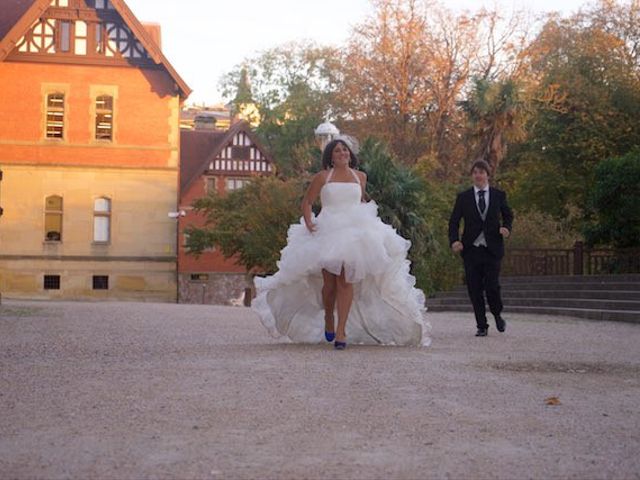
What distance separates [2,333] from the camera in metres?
15.1

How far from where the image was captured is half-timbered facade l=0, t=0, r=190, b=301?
50250mm

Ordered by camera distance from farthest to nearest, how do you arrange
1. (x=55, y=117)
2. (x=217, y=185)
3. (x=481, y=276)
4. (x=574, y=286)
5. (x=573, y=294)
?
1. (x=217, y=185)
2. (x=55, y=117)
3. (x=574, y=286)
4. (x=573, y=294)
5. (x=481, y=276)

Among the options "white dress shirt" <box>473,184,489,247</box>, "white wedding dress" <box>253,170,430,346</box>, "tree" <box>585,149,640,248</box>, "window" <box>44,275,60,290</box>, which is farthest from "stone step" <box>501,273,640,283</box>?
"window" <box>44,275,60,290</box>

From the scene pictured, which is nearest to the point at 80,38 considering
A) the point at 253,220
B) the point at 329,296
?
the point at 253,220

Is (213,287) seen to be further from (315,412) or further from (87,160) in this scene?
(315,412)

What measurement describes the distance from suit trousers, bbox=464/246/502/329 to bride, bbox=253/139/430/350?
2.55 meters

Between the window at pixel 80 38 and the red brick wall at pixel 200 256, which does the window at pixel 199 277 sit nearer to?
the red brick wall at pixel 200 256

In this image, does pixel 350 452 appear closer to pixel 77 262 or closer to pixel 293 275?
pixel 293 275

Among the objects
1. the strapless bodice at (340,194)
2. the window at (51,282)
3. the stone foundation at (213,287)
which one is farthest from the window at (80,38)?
the strapless bodice at (340,194)

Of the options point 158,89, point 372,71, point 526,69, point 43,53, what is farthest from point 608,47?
point 43,53

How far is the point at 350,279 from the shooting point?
1145 cm

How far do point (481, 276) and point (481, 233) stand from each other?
53 cm

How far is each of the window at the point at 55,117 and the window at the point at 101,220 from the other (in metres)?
3.22

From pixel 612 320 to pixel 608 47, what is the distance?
32.6 meters
